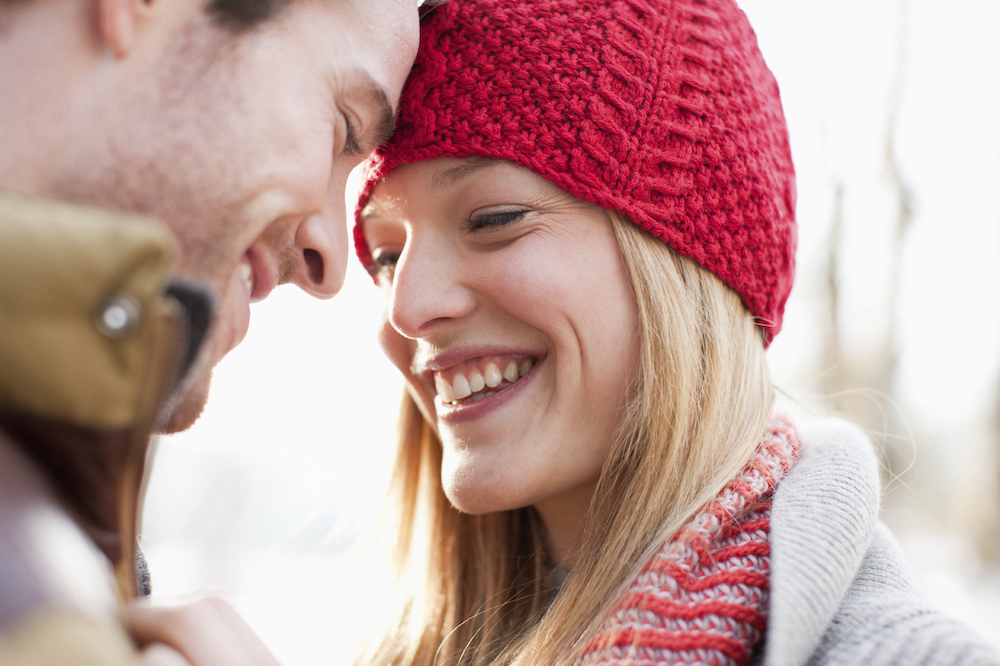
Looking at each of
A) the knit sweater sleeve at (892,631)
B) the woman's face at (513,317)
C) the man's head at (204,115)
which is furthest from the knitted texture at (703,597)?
the man's head at (204,115)

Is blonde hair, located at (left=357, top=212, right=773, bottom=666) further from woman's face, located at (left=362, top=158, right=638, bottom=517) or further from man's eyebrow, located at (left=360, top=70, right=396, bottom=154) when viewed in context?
man's eyebrow, located at (left=360, top=70, right=396, bottom=154)

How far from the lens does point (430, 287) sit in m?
1.84

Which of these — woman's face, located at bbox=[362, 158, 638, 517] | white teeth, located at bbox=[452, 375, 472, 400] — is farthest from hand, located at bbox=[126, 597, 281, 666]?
white teeth, located at bbox=[452, 375, 472, 400]

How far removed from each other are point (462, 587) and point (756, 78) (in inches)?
71.1

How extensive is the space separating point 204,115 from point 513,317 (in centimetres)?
89

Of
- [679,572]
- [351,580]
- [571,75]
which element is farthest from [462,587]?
[571,75]

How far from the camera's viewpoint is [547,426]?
6.03ft

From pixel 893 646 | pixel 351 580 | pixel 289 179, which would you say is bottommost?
pixel 351 580

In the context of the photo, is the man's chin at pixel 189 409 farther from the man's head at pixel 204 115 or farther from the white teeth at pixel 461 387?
the white teeth at pixel 461 387

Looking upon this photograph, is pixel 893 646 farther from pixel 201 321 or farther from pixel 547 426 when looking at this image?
pixel 201 321

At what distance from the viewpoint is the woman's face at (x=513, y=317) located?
1765mm

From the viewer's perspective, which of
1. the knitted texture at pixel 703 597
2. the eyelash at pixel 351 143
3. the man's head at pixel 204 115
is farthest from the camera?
the eyelash at pixel 351 143

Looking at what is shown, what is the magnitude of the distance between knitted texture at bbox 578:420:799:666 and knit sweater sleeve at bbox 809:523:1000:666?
14 cm

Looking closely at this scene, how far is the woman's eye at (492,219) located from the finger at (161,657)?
1.21 meters
